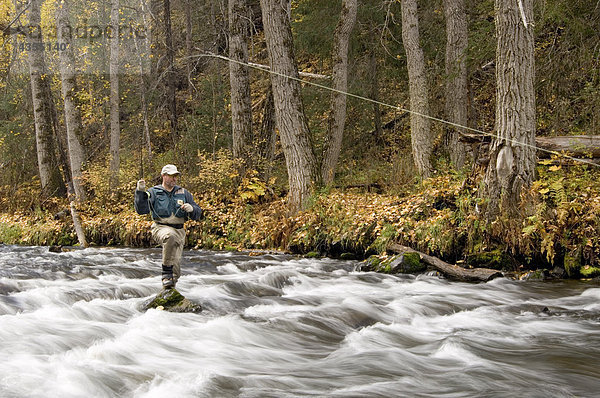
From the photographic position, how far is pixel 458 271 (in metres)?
9.03

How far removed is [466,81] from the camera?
14.7 m

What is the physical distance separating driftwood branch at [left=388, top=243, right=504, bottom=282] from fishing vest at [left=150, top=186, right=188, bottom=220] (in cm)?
422

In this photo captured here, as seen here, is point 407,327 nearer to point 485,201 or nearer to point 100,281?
point 485,201

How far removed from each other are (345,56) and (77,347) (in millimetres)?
10545

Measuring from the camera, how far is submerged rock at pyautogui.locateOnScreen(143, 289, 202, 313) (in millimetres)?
7250

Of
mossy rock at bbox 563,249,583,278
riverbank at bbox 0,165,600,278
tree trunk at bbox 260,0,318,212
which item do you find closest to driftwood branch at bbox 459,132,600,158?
riverbank at bbox 0,165,600,278

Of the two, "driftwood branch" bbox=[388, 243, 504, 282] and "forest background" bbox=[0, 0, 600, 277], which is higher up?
"forest background" bbox=[0, 0, 600, 277]

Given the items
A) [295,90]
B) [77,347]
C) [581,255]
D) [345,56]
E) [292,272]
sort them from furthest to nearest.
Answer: [345,56] → [295,90] → [292,272] → [581,255] → [77,347]

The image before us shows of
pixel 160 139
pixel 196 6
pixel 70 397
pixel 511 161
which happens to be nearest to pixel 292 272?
pixel 511 161

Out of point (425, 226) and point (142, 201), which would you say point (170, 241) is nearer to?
point (142, 201)

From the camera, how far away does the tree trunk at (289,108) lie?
41.4 ft

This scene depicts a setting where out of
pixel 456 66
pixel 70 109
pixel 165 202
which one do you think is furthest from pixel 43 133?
pixel 165 202

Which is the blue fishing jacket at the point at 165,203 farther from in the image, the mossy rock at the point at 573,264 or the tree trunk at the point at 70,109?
the tree trunk at the point at 70,109

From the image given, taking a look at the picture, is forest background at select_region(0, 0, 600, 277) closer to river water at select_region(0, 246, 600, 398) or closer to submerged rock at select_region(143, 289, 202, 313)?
river water at select_region(0, 246, 600, 398)
